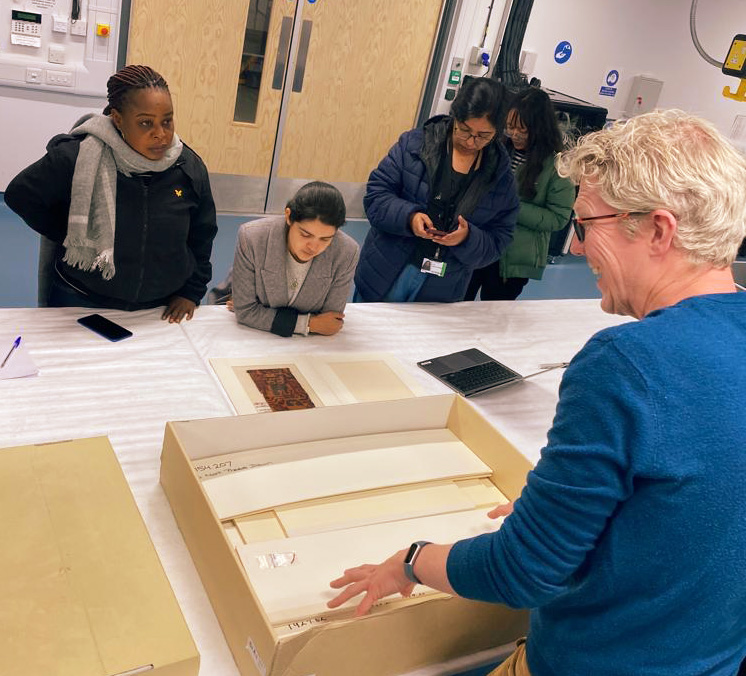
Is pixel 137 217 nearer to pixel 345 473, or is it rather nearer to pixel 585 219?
pixel 345 473

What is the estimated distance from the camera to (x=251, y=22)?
4.46 meters

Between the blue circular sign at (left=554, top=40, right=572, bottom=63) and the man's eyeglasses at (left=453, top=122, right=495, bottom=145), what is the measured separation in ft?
11.9

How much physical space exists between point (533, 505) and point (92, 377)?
3.68 feet

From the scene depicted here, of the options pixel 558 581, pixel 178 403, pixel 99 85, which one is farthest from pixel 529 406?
pixel 99 85

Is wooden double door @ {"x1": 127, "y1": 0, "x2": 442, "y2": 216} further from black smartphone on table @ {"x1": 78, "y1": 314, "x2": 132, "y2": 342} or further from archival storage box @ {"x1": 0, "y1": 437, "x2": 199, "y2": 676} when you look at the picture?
archival storage box @ {"x1": 0, "y1": 437, "x2": 199, "y2": 676}

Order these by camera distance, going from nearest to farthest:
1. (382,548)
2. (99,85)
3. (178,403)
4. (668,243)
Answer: (668,243)
(382,548)
(178,403)
(99,85)

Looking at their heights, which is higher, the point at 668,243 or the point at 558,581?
the point at 668,243

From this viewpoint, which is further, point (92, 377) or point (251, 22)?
point (251, 22)

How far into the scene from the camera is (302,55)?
4711 mm

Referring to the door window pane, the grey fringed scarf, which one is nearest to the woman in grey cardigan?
the grey fringed scarf

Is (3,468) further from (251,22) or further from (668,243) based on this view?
(251,22)

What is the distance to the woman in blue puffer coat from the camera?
2.29 metres

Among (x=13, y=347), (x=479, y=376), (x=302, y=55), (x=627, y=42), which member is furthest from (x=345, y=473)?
(x=627, y=42)

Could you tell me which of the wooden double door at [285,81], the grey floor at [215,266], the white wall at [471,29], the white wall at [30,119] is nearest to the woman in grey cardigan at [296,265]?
the grey floor at [215,266]
